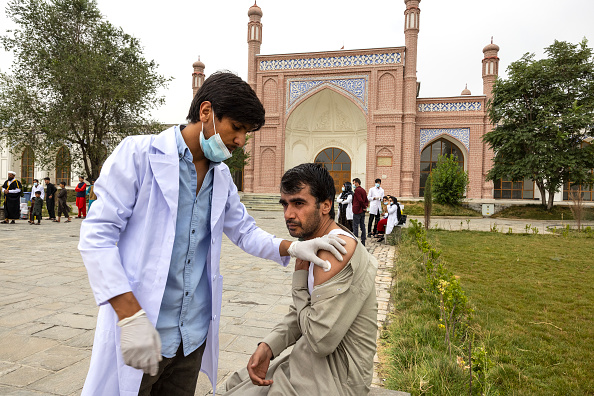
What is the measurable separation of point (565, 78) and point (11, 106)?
1029 inches

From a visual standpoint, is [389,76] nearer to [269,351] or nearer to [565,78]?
[565,78]

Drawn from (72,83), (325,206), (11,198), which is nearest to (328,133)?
(72,83)

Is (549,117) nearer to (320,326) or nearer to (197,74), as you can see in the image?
(320,326)

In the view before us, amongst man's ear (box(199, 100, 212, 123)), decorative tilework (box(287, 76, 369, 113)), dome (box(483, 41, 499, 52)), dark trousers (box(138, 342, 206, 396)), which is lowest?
dark trousers (box(138, 342, 206, 396))

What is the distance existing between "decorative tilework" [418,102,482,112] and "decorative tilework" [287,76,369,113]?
420 cm

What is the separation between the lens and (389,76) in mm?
23188

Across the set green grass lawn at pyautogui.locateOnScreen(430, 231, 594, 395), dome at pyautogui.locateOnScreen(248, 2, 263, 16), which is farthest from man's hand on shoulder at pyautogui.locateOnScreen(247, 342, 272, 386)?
dome at pyautogui.locateOnScreen(248, 2, 263, 16)

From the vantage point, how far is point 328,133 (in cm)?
2658

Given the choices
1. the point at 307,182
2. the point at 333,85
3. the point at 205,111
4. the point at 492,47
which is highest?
the point at 492,47

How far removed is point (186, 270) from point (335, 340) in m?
0.64

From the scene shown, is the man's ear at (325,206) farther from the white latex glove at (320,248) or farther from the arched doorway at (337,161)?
the arched doorway at (337,161)

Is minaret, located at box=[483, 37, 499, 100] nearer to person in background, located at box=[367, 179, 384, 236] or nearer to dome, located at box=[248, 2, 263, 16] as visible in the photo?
dome, located at box=[248, 2, 263, 16]

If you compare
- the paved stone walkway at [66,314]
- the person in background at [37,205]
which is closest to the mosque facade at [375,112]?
the person in background at [37,205]

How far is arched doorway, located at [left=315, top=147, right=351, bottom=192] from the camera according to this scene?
86.6 ft
